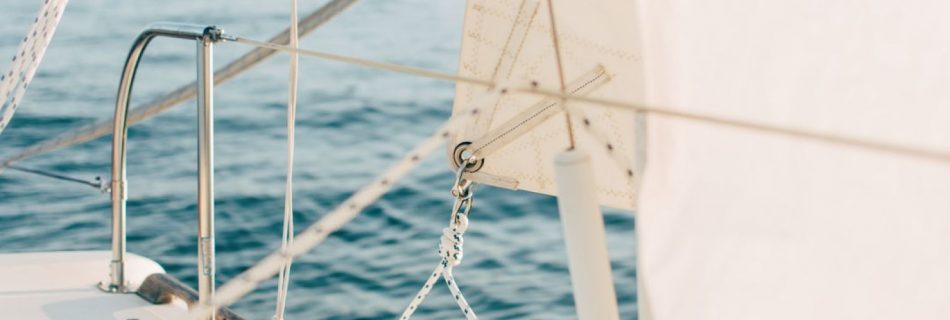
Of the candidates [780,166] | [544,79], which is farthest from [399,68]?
[544,79]

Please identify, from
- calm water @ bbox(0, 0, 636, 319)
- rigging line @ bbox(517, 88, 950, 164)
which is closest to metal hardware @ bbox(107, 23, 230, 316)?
rigging line @ bbox(517, 88, 950, 164)

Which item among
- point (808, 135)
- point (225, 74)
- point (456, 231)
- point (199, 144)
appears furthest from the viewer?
point (225, 74)

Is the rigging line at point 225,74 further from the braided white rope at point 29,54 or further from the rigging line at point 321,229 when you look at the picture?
the rigging line at point 321,229

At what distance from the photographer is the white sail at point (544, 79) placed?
170 centimetres

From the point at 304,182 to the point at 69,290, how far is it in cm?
248

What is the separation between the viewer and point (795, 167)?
3.83ft

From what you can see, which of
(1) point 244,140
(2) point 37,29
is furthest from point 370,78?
(2) point 37,29

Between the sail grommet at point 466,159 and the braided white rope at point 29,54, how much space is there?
2.63 feet

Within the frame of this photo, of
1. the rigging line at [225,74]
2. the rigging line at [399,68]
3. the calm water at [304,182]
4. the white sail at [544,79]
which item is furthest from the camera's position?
the calm water at [304,182]

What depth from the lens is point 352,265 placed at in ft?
13.9

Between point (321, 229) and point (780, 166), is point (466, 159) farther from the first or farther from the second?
point (780, 166)

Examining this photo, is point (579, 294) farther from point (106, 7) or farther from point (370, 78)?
point (106, 7)

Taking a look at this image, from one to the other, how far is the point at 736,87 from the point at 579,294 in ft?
0.65

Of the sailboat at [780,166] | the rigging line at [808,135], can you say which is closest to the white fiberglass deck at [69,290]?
the sailboat at [780,166]
